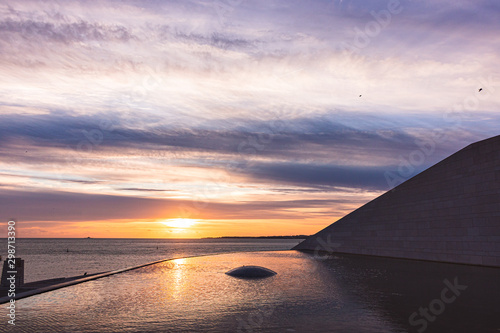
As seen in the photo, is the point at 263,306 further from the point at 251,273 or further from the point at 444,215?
the point at 444,215

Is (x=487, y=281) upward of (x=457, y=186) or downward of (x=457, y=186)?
downward

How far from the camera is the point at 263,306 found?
46.1 ft

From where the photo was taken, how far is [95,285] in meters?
20.7

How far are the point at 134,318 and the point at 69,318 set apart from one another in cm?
202

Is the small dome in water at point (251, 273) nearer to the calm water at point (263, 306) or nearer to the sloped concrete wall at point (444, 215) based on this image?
the calm water at point (263, 306)

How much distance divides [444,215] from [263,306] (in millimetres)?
23159

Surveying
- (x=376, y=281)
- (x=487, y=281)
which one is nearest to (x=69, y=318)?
(x=376, y=281)

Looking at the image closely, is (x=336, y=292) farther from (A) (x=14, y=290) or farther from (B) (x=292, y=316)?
(A) (x=14, y=290)

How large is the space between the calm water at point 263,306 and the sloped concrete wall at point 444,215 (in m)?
7.36
